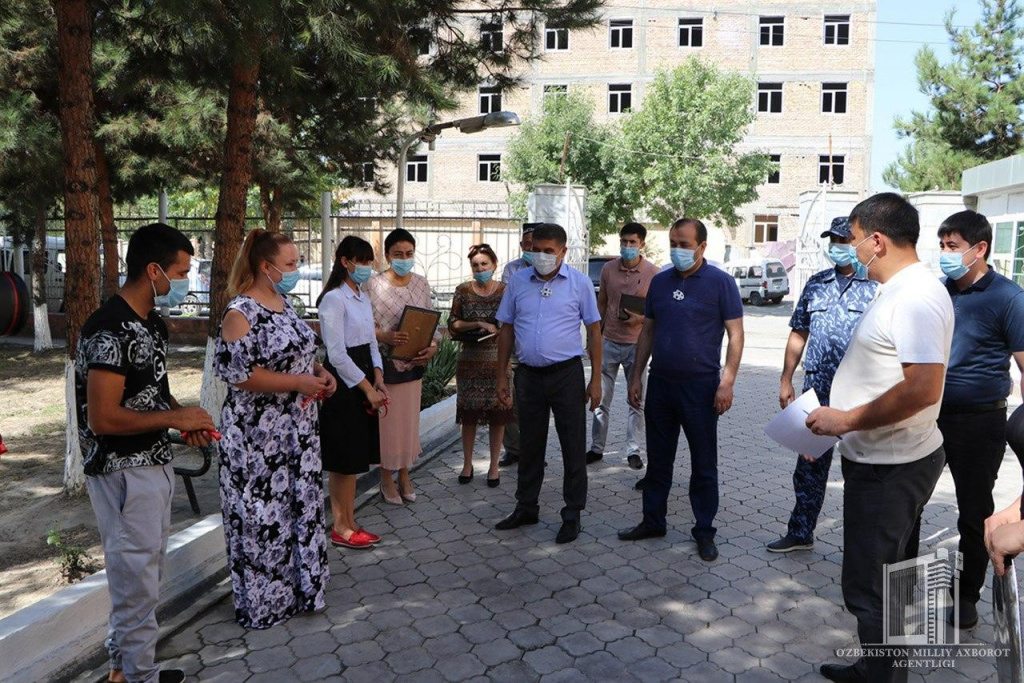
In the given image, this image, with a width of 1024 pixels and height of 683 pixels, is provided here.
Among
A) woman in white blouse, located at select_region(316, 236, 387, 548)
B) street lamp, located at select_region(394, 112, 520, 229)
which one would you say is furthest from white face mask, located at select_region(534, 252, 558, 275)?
street lamp, located at select_region(394, 112, 520, 229)

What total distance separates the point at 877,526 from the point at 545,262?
263 centimetres

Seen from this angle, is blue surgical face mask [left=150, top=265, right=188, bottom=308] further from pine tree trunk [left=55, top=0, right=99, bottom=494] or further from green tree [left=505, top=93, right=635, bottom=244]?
green tree [left=505, top=93, right=635, bottom=244]

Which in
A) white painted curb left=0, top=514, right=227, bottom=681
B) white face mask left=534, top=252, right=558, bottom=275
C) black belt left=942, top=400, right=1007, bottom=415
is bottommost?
white painted curb left=0, top=514, right=227, bottom=681

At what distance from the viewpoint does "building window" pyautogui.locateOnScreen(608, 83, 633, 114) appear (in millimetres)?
37719

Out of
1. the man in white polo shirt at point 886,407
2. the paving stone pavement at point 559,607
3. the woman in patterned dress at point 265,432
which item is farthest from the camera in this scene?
the woman in patterned dress at point 265,432

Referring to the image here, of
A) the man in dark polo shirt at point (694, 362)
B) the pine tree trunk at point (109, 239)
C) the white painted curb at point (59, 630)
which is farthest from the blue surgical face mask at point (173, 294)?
the pine tree trunk at point (109, 239)

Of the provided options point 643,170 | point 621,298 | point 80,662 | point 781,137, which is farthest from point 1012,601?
point 781,137

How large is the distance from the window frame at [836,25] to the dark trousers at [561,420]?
36327 mm

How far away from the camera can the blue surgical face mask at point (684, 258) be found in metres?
4.91

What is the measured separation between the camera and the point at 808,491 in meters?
4.88

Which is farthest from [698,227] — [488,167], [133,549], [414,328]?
[488,167]

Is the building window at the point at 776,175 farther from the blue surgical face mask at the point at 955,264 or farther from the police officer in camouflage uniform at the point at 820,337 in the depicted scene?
the blue surgical face mask at the point at 955,264

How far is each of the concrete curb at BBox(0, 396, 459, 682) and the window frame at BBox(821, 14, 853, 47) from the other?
37.8 metres

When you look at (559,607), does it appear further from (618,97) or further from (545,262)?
(618,97)
